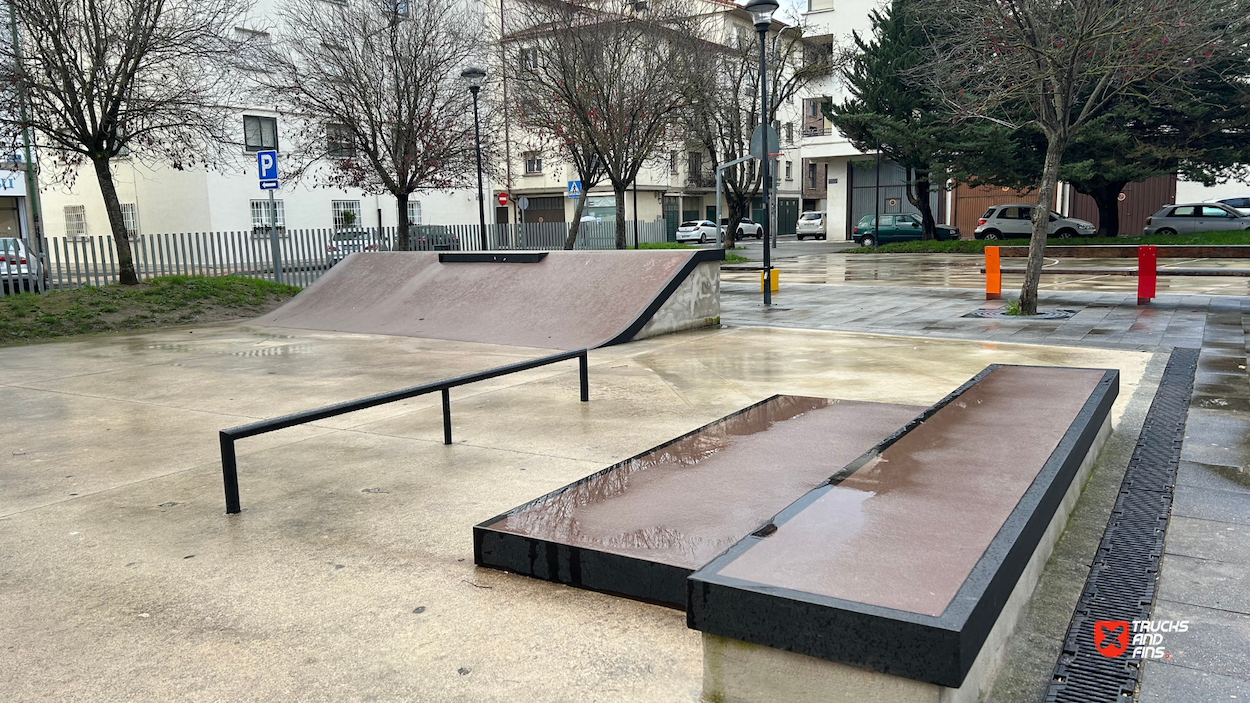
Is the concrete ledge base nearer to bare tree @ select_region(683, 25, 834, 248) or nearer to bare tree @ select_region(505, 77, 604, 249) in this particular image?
bare tree @ select_region(505, 77, 604, 249)

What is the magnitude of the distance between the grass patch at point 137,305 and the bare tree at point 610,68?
9.16 meters

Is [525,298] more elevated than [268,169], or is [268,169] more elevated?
[268,169]

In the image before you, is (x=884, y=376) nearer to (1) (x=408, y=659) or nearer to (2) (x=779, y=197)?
(1) (x=408, y=659)

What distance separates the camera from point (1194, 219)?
102 feet

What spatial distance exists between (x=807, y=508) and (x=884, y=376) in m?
5.40

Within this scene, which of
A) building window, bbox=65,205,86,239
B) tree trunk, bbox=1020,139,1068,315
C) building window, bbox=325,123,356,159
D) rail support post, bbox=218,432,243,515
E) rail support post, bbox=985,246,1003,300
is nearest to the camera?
rail support post, bbox=218,432,243,515

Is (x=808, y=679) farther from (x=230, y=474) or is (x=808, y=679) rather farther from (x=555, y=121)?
(x=555, y=121)

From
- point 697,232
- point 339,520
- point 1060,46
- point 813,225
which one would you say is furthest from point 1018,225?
point 339,520

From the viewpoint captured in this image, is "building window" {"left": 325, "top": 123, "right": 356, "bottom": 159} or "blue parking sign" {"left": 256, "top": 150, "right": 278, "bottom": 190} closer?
"blue parking sign" {"left": 256, "top": 150, "right": 278, "bottom": 190}

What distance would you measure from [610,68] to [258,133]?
628 inches

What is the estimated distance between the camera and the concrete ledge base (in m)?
2.43

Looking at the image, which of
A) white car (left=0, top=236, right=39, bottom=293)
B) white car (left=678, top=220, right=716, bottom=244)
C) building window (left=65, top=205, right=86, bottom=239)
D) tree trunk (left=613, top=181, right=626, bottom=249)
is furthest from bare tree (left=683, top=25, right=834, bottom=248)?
building window (left=65, top=205, right=86, bottom=239)

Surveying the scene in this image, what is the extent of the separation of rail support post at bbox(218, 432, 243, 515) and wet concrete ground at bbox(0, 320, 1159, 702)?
7 centimetres

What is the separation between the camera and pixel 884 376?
8.42 meters
